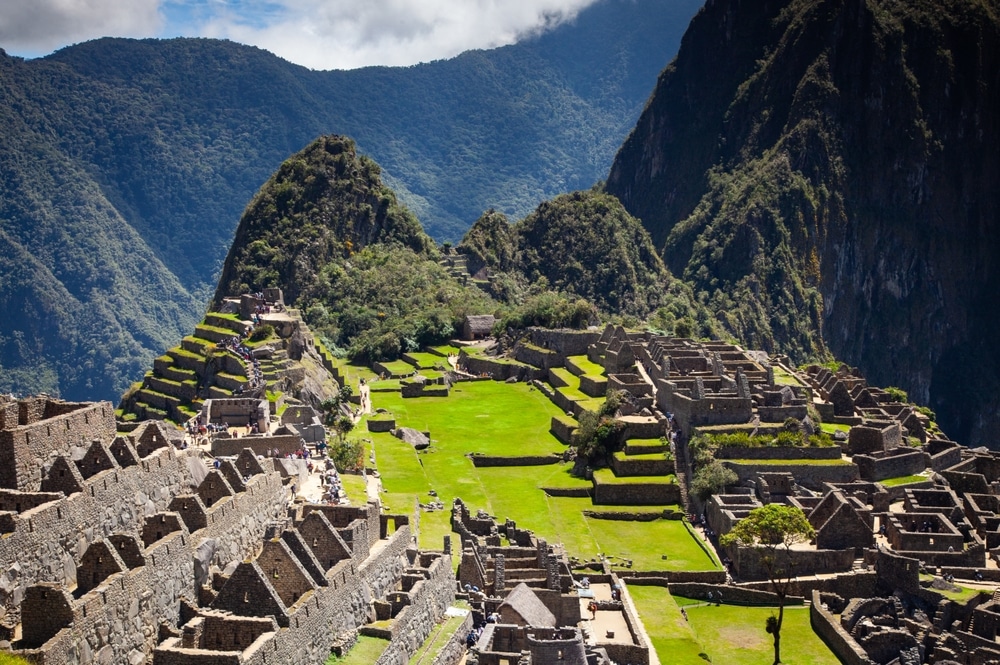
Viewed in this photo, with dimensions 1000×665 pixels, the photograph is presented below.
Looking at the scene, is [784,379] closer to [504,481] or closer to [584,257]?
[504,481]

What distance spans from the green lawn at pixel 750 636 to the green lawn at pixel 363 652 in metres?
16.6

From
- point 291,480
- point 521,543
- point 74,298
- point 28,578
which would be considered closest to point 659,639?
point 521,543

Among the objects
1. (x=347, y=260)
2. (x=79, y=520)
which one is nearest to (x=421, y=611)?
(x=79, y=520)

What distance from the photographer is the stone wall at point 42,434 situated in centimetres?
3167

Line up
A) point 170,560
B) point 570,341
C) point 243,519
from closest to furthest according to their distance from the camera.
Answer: point 170,560, point 243,519, point 570,341

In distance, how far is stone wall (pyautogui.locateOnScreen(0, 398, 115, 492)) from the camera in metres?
31.7

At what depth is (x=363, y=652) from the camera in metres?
34.1

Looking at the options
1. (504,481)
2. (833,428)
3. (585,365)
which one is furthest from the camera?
(585,365)

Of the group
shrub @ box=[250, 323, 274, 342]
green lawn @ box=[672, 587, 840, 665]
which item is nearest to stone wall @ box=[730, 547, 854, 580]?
green lawn @ box=[672, 587, 840, 665]

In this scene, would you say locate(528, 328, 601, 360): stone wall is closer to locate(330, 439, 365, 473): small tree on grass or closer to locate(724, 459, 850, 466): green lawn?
locate(724, 459, 850, 466): green lawn

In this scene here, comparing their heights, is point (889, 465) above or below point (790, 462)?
below

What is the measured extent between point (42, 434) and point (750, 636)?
2745 centimetres

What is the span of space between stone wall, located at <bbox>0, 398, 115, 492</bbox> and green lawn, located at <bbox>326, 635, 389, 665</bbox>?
7931mm

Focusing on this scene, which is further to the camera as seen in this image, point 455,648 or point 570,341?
point 570,341
